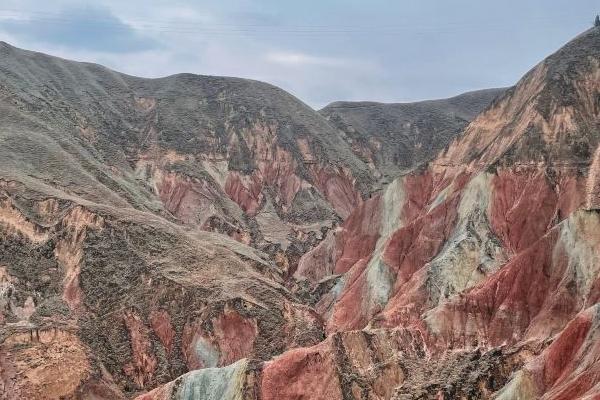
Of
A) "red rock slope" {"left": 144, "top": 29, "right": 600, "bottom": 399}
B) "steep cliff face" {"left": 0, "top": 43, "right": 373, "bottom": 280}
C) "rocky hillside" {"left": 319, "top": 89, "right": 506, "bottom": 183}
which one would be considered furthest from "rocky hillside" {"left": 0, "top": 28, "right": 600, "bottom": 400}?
"rocky hillside" {"left": 319, "top": 89, "right": 506, "bottom": 183}

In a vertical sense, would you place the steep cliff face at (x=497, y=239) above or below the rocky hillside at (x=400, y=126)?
below

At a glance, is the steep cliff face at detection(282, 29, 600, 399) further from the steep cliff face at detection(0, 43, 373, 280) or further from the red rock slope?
the steep cliff face at detection(0, 43, 373, 280)

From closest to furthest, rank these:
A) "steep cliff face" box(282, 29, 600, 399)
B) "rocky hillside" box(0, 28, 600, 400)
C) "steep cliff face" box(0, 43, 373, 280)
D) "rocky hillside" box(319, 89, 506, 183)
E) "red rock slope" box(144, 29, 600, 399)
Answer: "red rock slope" box(144, 29, 600, 399), "rocky hillside" box(0, 28, 600, 400), "steep cliff face" box(282, 29, 600, 399), "steep cliff face" box(0, 43, 373, 280), "rocky hillside" box(319, 89, 506, 183)

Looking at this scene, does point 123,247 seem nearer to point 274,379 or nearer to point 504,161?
point 274,379

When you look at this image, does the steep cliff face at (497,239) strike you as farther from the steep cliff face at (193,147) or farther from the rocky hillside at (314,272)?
the steep cliff face at (193,147)

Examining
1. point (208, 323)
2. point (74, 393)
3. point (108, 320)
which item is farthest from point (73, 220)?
point (74, 393)

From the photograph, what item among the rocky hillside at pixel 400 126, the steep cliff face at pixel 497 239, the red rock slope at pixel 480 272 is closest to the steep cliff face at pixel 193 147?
the rocky hillside at pixel 400 126

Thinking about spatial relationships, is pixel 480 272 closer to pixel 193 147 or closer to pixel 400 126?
pixel 193 147
